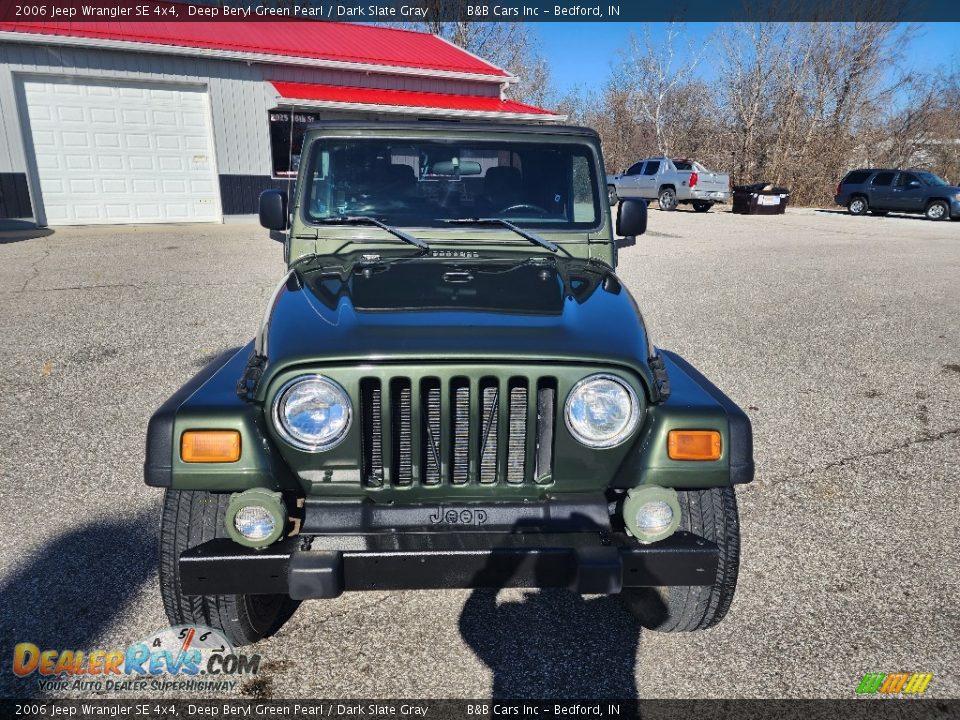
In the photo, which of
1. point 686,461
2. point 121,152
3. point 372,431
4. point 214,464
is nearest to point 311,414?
point 372,431

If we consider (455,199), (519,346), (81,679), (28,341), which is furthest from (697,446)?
(28,341)

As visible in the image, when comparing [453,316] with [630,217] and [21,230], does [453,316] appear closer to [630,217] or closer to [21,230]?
[630,217]

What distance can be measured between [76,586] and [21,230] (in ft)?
44.5

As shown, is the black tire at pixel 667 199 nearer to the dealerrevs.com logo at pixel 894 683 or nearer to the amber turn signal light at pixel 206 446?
the dealerrevs.com logo at pixel 894 683

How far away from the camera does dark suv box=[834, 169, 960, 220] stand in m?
21.4

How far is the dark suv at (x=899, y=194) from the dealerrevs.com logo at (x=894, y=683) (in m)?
23.5

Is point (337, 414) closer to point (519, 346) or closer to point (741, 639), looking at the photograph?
point (519, 346)

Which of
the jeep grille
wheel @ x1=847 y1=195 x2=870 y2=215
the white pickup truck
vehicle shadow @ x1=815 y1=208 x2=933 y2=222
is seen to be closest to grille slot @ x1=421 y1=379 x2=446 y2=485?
the jeep grille

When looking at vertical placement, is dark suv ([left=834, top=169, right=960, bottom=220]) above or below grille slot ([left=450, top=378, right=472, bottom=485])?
below

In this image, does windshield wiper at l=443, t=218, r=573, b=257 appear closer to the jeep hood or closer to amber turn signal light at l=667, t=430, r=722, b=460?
the jeep hood

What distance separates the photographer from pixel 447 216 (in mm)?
3211

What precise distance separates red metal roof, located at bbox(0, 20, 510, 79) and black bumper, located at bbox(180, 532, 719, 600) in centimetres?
1472

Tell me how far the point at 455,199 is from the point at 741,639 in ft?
7.49

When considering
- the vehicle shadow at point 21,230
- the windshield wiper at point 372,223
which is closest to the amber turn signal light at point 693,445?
the windshield wiper at point 372,223
